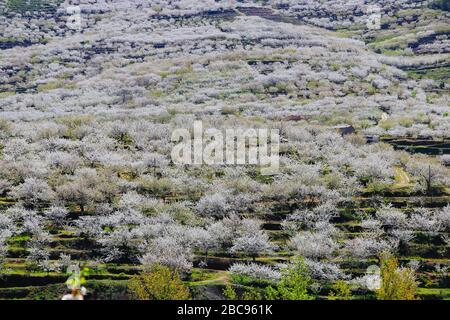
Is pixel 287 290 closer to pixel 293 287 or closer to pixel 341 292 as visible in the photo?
pixel 293 287

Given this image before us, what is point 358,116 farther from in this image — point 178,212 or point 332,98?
point 178,212

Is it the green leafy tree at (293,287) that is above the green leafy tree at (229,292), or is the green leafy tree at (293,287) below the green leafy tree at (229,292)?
above

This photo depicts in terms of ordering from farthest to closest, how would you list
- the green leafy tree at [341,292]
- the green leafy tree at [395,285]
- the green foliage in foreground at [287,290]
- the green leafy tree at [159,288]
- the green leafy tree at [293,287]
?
the green leafy tree at [341,292], the green foliage in foreground at [287,290], the green leafy tree at [293,287], the green leafy tree at [395,285], the green leafy tree at [159,288]

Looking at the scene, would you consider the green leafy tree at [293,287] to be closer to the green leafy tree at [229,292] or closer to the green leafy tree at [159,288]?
A: the green leafy tree at [229,292]

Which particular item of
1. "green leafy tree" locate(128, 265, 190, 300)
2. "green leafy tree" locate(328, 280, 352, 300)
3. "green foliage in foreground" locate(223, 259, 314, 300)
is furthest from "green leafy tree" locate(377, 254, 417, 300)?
"green leafy tree" locate(128, 265, 190, 300)

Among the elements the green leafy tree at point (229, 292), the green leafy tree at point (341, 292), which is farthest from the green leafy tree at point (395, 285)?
the green leafy tree at point (229, 292)

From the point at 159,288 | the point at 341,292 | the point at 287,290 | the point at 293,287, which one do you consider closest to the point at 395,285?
the point at 341,292

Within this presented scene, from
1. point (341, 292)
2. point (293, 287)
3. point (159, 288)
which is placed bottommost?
point (341, 292)

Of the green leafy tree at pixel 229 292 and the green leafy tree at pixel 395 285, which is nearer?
the green leafy tree at pixel 395 285

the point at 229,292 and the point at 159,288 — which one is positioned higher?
the point at 159,288

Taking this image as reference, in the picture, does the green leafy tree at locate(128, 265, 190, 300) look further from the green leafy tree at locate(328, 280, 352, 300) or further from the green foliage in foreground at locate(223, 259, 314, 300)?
the green leafy tree at locate(328, 280, 352, 300)

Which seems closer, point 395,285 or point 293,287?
point 395,285

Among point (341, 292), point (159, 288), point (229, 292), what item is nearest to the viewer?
point (159, 288)
